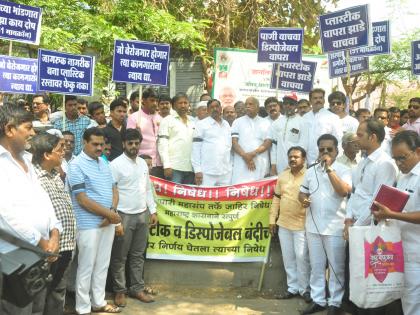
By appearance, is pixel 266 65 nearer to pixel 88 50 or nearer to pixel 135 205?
pixel 88 50

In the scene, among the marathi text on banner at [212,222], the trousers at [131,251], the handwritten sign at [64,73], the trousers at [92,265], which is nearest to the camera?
the trousers at [92,265]

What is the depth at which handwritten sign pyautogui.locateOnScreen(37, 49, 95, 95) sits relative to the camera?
25.6 ft

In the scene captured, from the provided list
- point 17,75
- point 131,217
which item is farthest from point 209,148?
point 17,75

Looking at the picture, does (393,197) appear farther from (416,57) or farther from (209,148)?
(416,57)

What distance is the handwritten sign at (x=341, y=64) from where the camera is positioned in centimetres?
1032

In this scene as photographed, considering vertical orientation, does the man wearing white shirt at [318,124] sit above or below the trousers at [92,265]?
above

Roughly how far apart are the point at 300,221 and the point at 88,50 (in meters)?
9.93

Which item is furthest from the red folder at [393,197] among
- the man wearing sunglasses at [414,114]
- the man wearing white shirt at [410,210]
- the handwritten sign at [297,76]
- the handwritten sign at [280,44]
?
the handwritten sign at [297,76]

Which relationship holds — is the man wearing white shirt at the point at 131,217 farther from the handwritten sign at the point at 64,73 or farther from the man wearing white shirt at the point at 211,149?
the handwritten sign at the point at 64,73

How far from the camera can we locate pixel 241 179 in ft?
26.3

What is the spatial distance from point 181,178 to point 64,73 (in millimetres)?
2272

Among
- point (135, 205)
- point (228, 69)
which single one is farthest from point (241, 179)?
point (228, 69)

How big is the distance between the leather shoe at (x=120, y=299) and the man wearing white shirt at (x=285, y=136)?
9.56ft

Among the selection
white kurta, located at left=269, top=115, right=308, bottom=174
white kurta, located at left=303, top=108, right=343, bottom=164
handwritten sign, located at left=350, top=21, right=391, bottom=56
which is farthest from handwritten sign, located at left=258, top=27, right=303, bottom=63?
handwritten sign, located at left=350, top=21, right=391, bottom=56
